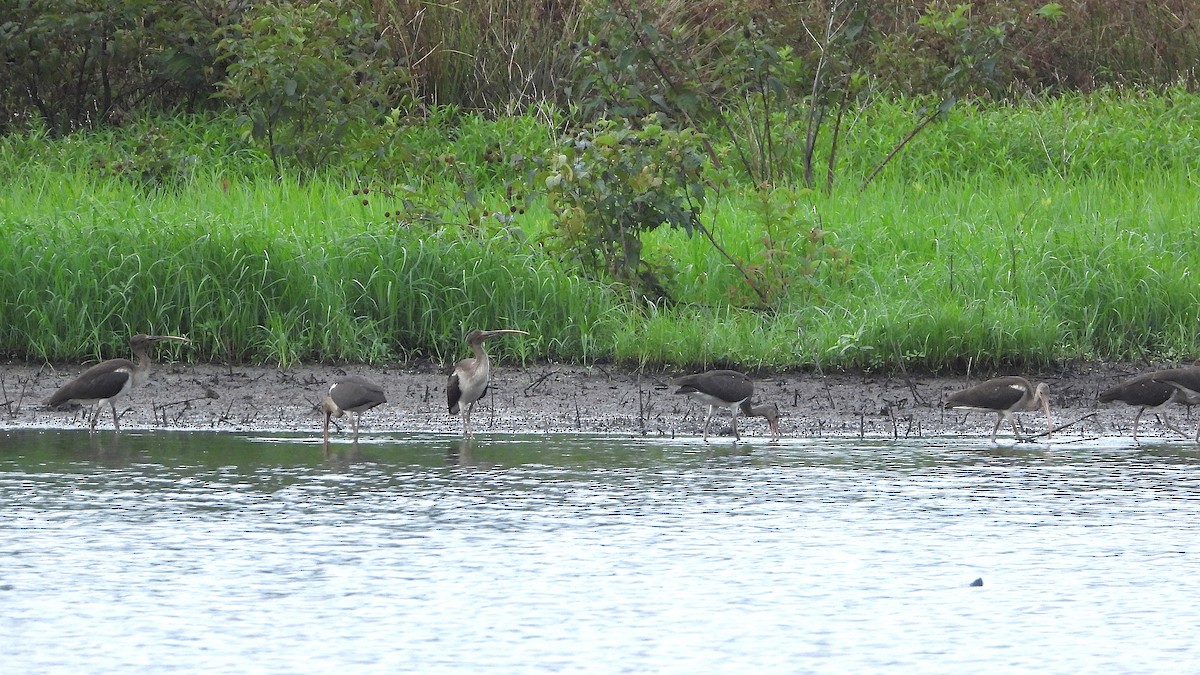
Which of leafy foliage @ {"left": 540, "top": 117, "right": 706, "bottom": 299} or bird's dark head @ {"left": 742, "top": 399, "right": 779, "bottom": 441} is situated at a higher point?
leafy foliage @ {"left": 540, "top": 117, "right": 706, "bottom": 299}

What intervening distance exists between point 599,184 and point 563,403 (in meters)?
1.70

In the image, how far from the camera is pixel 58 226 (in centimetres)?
1154

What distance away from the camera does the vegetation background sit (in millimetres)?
10977

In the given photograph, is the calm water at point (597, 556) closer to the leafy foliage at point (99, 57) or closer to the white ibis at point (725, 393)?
the white ibis at point (725, 393)

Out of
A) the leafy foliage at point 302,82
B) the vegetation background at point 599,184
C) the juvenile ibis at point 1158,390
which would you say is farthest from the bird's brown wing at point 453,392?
the leafy foliage at point 302,82

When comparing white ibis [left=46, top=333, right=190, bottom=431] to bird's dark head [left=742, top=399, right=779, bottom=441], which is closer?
bird's dark head [left=742, top=399, right=779, bottom=441]

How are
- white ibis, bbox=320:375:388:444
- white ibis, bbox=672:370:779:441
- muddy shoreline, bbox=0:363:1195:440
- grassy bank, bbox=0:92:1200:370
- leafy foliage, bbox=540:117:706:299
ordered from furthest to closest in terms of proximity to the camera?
1. leafy foliage, bbox=540:117:706:299
2. grassy bank, bbox=0:92:1200:370
3. muddy shoreline, bbox=0:363:1195:440
4. white ibis, bbox=672:370:779:441
5. white ibis, bbox=320:375:388:444

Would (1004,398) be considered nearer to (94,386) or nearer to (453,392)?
(453,392)

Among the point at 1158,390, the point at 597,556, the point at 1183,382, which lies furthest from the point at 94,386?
the point at 1183,382

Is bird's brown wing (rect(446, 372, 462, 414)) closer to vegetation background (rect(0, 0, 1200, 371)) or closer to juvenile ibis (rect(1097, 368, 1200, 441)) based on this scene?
vegetation background (rect(0, 0, 1200, 371))

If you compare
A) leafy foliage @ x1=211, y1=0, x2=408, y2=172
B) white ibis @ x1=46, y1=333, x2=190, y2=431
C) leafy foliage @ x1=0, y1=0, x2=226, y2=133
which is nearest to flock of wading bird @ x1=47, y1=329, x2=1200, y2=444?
white ibis @ x1=46, y1=333, x2=190, y2=431

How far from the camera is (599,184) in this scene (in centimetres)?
1121

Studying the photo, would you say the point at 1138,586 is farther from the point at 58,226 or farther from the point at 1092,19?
the point at 1092,19

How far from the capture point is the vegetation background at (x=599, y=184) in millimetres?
10977
